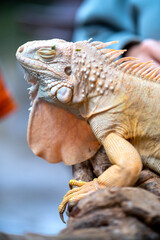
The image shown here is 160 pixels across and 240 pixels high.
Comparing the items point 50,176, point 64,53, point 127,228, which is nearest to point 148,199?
point 127,228

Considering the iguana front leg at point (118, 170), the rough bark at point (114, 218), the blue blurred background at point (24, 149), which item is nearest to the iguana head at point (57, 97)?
the iguana front leg at point (118, 170)

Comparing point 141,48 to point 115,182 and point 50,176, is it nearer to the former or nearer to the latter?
point 115,182

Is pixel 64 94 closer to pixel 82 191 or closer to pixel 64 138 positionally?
pixel 64 138

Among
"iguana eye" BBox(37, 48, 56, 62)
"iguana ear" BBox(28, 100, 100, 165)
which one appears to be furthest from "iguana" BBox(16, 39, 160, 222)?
"iguana ear" BBox(28, 100, 100, 165)

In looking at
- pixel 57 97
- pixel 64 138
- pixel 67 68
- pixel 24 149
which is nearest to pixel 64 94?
pixel 57 97

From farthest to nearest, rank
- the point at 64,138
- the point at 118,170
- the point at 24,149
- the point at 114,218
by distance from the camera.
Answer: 1. the point at 24,149
2. the point at 64,138
3. the point at 118,170
4. the point at 114,218

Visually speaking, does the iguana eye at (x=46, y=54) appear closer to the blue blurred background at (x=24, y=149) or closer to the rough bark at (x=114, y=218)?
the rough bark at (x=114, y=218)

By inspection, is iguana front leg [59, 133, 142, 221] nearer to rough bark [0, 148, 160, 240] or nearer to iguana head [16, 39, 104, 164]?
rough bark [0, 148, 160, 240]
